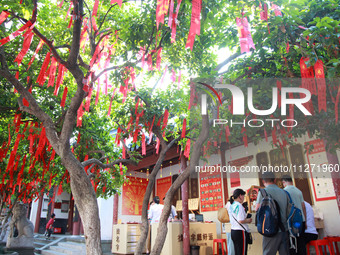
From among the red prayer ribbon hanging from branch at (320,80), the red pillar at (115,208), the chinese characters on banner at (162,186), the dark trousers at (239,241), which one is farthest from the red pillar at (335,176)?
the red pillar at (115,208)

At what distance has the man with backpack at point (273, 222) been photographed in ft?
10.5

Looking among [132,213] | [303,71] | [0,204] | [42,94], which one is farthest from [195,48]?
[132,213]

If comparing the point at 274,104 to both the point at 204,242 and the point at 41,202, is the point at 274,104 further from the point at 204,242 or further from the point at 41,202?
the point at 41,202

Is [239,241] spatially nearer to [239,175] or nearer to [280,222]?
[280,222]

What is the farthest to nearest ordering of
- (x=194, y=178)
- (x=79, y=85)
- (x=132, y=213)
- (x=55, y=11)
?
(x=132, y=213)
(x=194, y=178)
(x=55, y=11)
(x=79, y=85)

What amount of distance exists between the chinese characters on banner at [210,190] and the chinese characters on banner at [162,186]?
7.00 ft

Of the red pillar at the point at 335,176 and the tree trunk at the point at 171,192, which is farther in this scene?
the red pillar at the point at 335,176

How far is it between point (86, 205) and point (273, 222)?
2.42 meters

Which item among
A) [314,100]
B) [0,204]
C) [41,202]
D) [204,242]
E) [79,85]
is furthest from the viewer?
[41,202]

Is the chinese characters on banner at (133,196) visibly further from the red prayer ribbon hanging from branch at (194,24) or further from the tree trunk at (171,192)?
the red prayer ribbon hanging from branch at (194,24)

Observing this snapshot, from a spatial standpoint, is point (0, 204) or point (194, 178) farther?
point (194, 178)

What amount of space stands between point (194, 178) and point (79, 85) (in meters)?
7.47

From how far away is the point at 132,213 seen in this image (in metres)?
12.1

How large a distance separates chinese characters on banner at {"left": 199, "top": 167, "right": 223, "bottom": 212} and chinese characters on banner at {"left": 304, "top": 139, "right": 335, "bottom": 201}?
316 cm
